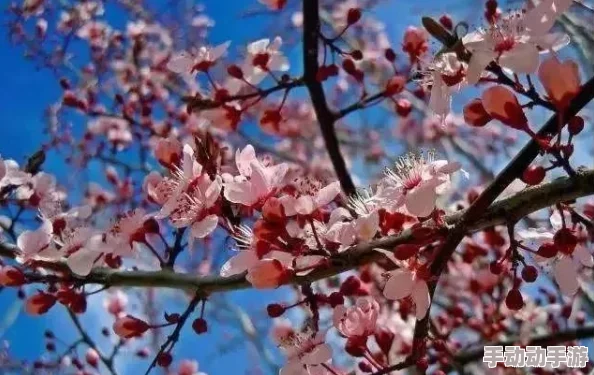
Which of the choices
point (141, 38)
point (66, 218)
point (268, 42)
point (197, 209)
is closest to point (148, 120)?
point (141, 38)

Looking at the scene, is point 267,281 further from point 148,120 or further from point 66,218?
point 148,120

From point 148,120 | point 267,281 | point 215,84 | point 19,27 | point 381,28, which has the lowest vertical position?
point 267,281

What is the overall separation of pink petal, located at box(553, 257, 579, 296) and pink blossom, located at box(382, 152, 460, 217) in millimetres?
295

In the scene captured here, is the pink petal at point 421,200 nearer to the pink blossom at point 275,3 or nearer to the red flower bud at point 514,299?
the red flower bud at point 514,299

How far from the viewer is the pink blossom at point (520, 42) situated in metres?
1.32

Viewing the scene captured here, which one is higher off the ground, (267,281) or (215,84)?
(215,84)

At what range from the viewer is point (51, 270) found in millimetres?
1949

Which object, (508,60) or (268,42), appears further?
(268,42)

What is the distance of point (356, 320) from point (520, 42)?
2.35 ft

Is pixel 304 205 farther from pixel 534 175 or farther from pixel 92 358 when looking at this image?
pixel 92 358

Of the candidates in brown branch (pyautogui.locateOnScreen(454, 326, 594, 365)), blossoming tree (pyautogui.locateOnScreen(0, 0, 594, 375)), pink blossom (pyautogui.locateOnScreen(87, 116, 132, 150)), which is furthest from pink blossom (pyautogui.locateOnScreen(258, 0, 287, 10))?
pink blossom (pyautogui.locateOnScreen(87, 116, 132, 150))

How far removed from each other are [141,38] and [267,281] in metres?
4.20

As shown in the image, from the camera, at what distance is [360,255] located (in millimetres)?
1502

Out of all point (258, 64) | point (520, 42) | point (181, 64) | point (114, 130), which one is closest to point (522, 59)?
point (520, 42)
